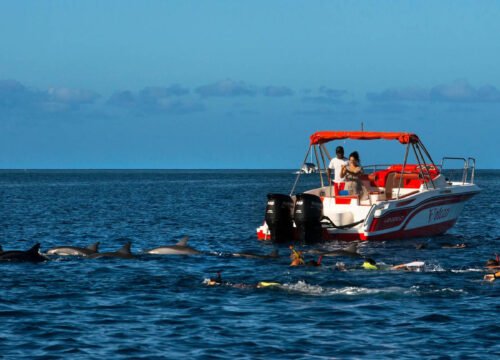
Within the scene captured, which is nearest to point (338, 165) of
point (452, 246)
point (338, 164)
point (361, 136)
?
point (338, 164)

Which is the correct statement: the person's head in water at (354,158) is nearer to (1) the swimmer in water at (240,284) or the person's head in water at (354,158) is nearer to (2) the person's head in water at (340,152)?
(2) the person's head in water at (340,152)

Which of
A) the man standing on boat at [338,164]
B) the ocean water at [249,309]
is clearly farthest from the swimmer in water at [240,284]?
the man standing on boat at [338,164]

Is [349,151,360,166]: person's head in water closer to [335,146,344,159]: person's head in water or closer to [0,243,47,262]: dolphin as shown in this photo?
[335,146,344,159]: person's head in water

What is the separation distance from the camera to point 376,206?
30.8 metres

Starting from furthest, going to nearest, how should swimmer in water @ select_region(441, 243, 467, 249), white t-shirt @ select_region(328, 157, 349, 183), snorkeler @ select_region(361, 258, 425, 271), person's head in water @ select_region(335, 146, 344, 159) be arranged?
person's head in water @ select_region(335, 146, 344, 159) < white t-shirt @ select_region(328, 157, 349, 183) < swimmer in water @ select_region(441, 243, 467, 249) < snorkeler @ select_region(361, 258, 425, 271)

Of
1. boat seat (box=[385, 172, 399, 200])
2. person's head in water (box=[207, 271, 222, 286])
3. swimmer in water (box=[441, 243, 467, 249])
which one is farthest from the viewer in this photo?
boat seat (box=[385, 172, 399, 200])

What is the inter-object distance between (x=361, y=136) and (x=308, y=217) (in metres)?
5.39

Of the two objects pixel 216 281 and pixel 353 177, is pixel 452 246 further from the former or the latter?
pixel 216 281

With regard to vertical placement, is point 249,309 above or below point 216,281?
below

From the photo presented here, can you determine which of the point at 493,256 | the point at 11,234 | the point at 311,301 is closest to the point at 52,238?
the point at 11,234

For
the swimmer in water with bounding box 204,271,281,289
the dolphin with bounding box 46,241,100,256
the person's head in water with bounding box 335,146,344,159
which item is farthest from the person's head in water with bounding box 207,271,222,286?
the person's head in water with bounding box 335,146,344,159

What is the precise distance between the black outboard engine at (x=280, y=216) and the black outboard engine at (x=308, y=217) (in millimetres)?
622

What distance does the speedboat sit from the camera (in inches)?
1214

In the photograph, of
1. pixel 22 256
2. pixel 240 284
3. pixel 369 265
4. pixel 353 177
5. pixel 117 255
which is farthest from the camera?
pixel 353 177
